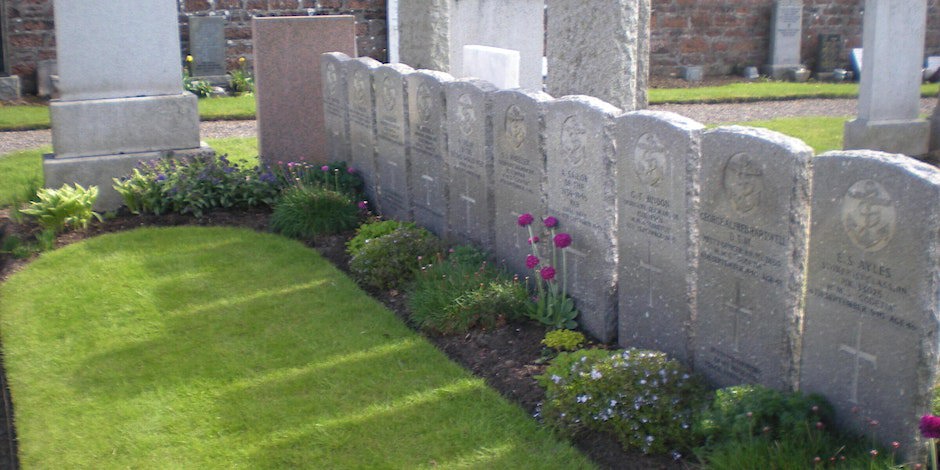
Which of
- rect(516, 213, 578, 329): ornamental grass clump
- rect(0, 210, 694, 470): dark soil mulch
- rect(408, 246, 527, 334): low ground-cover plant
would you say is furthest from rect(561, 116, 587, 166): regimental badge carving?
rect(0, 210, 694, 470): dark soil mulch

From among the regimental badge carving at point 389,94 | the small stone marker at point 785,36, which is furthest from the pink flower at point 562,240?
the small stone marker at point 785,36

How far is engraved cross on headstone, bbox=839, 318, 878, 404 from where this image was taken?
12.7 feet

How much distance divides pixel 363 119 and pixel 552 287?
136 inches

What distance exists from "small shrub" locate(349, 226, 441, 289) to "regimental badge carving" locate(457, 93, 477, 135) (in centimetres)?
84

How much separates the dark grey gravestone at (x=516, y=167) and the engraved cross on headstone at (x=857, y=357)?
7.84 ft

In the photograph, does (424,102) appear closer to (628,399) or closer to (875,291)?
(628,399)

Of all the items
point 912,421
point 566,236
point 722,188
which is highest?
point 722,188

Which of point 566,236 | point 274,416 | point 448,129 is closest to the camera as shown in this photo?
point 274,416

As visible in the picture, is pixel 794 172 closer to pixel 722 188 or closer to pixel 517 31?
pixel 722 188

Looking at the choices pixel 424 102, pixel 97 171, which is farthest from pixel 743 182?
pixel 97 171

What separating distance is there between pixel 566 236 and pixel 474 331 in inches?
33.2

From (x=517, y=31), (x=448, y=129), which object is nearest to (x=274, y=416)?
(x=448, y=129)

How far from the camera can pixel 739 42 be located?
822 inches

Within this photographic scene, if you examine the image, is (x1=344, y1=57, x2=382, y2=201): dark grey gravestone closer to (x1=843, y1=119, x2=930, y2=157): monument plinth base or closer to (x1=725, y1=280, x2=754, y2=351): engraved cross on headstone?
(x1=725, y1=280, x2=754, y2=351): engraved cross on headstone
